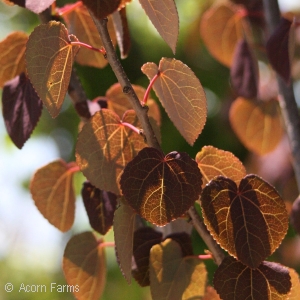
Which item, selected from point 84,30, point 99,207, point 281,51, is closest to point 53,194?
point 99,207

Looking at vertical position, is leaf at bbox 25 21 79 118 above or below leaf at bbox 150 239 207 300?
above

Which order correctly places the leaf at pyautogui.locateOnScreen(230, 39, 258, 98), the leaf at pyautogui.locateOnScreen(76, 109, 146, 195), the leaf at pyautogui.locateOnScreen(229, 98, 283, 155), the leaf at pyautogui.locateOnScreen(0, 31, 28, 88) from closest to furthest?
the leaf at pyautogui.locateOnScreen(76, 109, 146, 195) → the leaf at pyautogui.locateOnScreen(0, 31, 28, 88) → the leaf at pyautogui.locateOnScreen(230, 39, 258, 98) → the leaf at pyautogui.locateOnScreen(229, 98, 283, 155)

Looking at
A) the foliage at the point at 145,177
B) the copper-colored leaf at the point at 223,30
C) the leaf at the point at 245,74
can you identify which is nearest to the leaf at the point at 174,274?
the foliage at the point at 145,177

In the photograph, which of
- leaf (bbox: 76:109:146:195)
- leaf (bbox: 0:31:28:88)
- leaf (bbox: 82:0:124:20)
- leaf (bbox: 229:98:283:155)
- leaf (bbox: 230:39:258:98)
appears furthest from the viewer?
leaf (bbox: 229:98:283:155)

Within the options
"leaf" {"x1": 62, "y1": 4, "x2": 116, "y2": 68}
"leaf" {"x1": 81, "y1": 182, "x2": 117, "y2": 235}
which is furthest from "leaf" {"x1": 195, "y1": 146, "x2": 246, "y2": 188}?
"leaf" {"x1": 62, "y1": 4, "x2": 116, "y2": 68}

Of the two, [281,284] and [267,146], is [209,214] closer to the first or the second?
[281,284]

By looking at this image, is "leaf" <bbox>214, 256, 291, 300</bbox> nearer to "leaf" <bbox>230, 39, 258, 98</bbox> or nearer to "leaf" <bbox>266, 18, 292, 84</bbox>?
"leaf" <bbox>266, 18, 292, 84</bbox>
